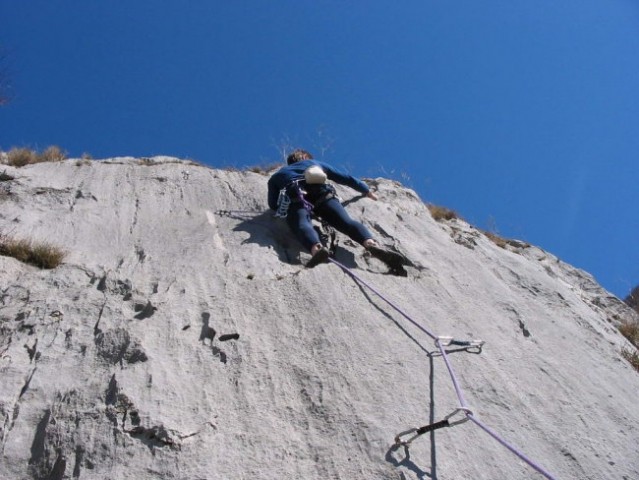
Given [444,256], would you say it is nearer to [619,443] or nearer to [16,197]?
[619,443]

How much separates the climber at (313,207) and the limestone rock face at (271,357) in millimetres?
238

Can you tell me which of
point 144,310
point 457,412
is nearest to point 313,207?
point 144,310

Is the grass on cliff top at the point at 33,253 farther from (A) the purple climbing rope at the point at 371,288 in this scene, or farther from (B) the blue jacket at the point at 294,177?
(A) the purple climbing rope at the point at 371,288

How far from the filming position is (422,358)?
230 inches

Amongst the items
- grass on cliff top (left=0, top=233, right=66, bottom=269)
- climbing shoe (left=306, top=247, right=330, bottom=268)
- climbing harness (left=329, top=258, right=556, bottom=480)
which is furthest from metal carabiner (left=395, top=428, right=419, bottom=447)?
grass on cliff top (left=0, top=233, right=66, bottom=269)

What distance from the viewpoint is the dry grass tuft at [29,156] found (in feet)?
31.1

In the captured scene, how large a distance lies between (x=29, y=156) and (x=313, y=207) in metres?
4.43

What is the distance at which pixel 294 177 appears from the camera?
8.04m

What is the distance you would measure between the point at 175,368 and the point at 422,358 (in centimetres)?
204

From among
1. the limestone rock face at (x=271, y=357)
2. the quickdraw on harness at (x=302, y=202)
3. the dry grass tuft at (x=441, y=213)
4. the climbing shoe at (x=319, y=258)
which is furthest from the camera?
the dry grass tuft at (x=441, y=213)

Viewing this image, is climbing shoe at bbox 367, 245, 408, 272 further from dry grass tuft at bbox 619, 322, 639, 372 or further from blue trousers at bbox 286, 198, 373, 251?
dry grass tuft at bbox 619, 322, 639, 372


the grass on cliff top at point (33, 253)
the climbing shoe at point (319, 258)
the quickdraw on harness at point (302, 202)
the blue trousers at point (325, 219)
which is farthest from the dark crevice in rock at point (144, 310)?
the quickdraw on harness at point (302, 202)

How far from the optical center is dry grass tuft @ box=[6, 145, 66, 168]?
949cm

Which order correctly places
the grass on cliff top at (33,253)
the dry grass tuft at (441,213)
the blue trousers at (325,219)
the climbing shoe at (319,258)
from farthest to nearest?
the dry grass tuft at (441,213) < the blue trousers at (325,219) < the climbing shoe at (319,258) < the grass on cliff top at (33,253)
